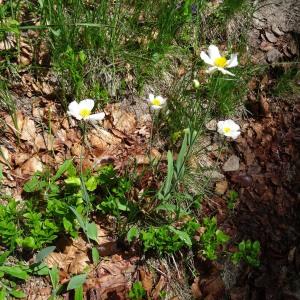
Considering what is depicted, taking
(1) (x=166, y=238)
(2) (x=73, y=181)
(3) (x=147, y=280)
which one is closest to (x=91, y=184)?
(2) (x=73, y=181)

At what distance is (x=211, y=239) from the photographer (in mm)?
2094

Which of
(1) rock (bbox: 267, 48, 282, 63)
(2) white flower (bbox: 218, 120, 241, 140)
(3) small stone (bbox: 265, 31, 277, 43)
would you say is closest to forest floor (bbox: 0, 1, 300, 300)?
(2) white flower (bbox: 218, 120, 241, 140)

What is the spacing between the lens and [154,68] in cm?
252

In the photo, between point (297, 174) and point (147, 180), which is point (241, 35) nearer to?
point (297, 174)

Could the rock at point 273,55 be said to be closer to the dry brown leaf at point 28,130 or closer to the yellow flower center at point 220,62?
the yellow flower center at point 220,62

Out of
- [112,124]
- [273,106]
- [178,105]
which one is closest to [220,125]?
[178,105]

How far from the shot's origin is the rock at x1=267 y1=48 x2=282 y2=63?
294cm

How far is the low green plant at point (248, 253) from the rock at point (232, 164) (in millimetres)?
513

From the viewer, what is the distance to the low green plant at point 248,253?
2086 mm

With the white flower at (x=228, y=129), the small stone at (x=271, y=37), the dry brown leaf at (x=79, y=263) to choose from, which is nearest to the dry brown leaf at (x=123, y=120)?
the white flower at (x=228, y=129)

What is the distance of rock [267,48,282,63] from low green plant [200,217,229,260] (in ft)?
4.76

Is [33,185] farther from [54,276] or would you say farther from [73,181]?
[54,276]

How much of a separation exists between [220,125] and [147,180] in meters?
0.52

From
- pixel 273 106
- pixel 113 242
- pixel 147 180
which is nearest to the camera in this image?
pixel 113 242
